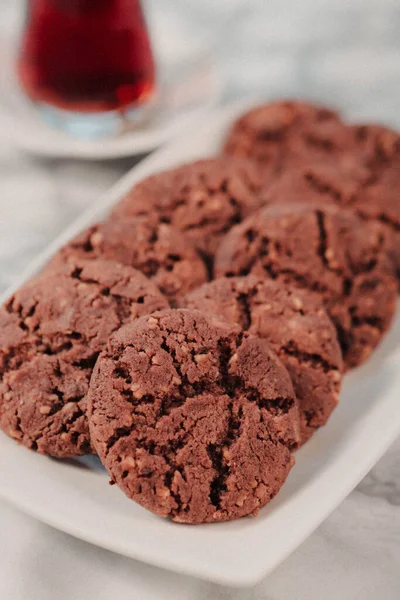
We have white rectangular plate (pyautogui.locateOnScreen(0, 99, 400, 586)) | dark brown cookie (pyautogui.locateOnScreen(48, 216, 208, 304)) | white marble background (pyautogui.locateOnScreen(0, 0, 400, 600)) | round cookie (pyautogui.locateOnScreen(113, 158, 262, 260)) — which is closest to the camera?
white rectangular plate (pyautogui.locateOnScreen(0, 99, 400, 586))

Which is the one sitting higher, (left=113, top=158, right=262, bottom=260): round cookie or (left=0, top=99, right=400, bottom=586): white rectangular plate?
(left=113, top=158, right=262, bottom=260): round cookie

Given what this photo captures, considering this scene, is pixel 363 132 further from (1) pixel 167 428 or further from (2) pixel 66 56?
(1) pixel 167 428

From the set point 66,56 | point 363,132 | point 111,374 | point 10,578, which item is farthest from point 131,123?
point 10,578

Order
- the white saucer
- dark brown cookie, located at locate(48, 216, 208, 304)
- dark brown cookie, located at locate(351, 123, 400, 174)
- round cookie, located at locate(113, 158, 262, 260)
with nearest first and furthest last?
dark brown cookie, located at locate(48, 216, 208, 304)
round cookie, located at locate(113, 158, 262, 260)
dark brown cookie, located at locate(351, 123, 400, 174)
the white saucer

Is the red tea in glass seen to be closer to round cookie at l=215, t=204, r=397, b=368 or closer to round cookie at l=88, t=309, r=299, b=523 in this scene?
round cookie at l=215, t=204, r=397, b=368

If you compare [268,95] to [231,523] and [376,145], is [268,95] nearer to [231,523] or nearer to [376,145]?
[376,145]

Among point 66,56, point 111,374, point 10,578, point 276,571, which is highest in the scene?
point 66,56

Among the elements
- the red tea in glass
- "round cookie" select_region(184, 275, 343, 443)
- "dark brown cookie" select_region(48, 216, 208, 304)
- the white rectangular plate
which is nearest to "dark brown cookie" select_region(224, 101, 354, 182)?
the red tea in glass

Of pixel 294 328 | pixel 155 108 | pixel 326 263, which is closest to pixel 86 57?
pixel 155 108
